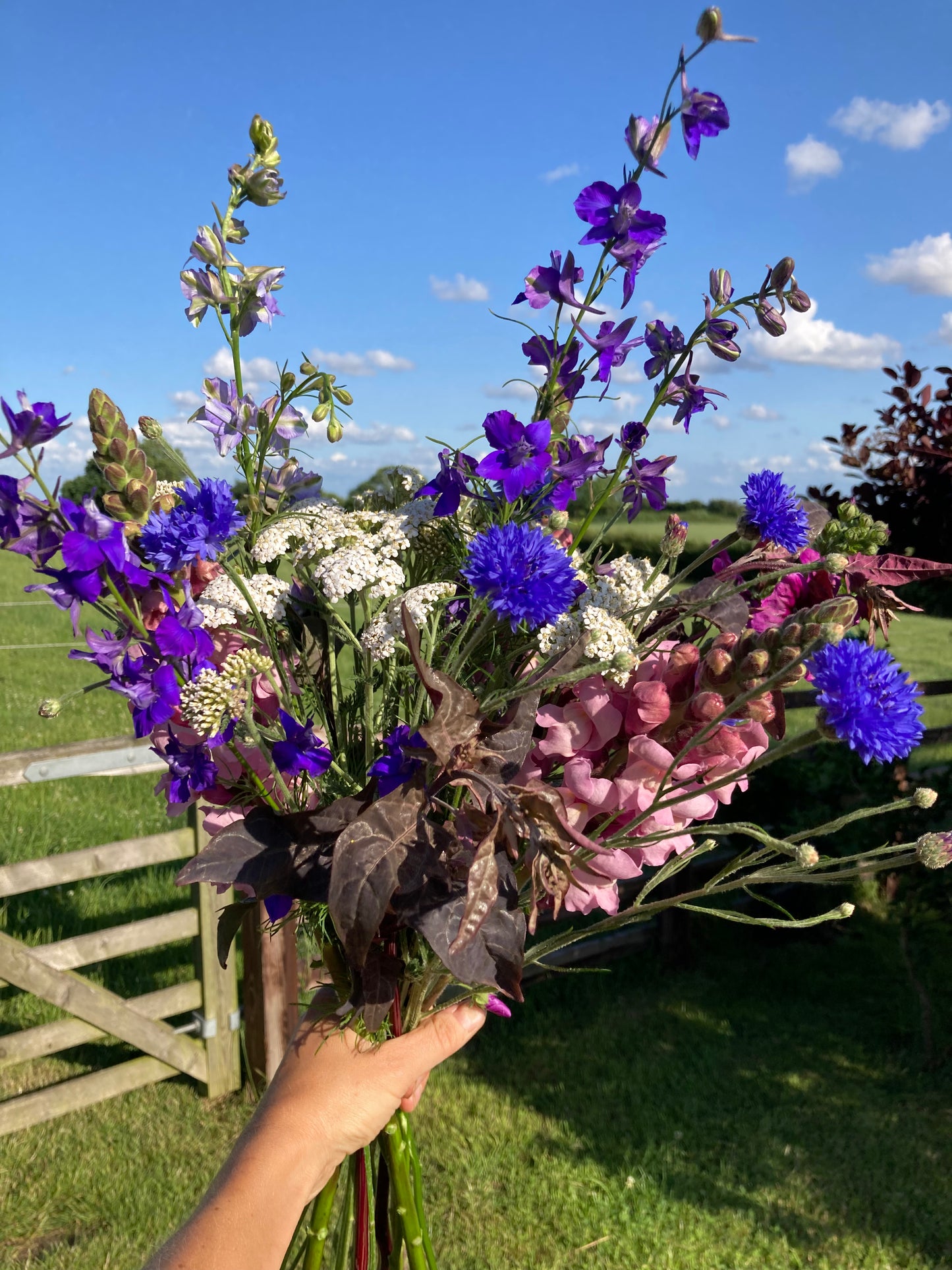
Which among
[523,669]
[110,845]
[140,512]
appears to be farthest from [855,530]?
[110,845]

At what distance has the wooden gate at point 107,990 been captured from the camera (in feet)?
9.77

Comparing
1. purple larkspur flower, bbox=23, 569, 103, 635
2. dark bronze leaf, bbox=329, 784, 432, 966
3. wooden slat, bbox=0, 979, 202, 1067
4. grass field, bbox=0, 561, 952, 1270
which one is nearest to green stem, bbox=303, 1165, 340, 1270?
dark bronze leaf, bbox=329, 784, 432, 966

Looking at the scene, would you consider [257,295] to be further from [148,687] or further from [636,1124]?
[636,1124]

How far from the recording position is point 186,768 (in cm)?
99

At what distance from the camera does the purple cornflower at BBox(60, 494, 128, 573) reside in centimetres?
86

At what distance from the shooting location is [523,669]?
105 centimetres

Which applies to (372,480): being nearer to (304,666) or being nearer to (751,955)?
(304,666)

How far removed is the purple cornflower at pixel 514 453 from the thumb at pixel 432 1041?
61 cm

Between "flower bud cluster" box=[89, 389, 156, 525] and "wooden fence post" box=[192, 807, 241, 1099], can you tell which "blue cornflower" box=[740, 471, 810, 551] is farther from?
"wooden fence post" box=[192, 807, 241, 1099]

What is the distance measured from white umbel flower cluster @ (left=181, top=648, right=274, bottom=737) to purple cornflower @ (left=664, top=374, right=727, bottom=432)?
0.52m

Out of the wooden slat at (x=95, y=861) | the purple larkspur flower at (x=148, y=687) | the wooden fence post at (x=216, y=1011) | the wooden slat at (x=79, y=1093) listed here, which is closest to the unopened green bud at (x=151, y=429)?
the purple larkspur flower at (x=148, y=687)

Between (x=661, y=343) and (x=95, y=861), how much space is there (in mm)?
2743

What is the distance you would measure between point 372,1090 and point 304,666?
47 centimetres

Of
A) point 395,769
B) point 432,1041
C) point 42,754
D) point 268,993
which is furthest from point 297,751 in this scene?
point 268,993
